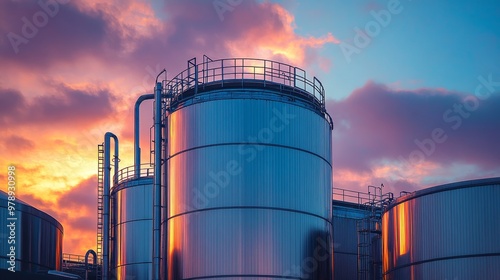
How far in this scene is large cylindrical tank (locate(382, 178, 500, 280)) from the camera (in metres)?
31.2

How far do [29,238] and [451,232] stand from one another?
2114 centimetres

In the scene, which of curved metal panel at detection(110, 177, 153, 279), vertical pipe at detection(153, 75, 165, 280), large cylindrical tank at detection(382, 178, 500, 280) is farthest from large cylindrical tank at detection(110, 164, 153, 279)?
large cylindrical tank at detection(382, 178, 500, 280)

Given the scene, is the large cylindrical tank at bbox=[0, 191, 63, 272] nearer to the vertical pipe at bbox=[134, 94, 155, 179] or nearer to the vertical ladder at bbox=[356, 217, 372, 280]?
the vertical pipe at bbox=[134, 94, 155, 179]

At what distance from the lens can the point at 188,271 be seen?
104ft

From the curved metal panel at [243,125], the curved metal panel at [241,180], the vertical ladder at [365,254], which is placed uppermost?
the curved metal panel at [243,125]

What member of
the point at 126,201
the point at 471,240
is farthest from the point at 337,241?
the point at 471,240

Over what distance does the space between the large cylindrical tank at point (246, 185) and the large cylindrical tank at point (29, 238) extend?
9733mm

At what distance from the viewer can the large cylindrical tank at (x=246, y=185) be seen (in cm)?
3134

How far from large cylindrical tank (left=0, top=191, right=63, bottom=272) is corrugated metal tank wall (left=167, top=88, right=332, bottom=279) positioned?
32.0 feet

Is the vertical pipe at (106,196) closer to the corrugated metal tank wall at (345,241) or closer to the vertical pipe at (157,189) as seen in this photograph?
the vertical pipe at (157,189)

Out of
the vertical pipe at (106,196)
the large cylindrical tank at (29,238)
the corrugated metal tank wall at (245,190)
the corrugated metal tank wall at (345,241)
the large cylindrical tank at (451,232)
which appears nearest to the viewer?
the large cylindrical tank at (451,232)

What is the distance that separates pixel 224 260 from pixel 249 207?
7.67ft

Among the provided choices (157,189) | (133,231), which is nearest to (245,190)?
(157,189)

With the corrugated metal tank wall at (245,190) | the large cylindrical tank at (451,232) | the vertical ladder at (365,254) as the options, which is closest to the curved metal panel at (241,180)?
the corrugated metal tank wall at (245,190)
